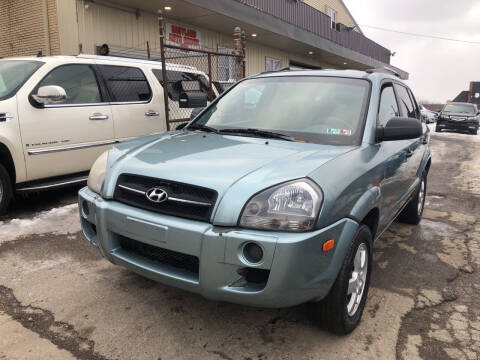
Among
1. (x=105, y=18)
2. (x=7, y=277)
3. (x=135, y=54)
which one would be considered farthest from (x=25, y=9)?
(x=7, y=277)

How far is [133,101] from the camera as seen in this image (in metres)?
5.73

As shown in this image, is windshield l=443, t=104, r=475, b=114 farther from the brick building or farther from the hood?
the hood

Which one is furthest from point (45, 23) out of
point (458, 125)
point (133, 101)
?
point (458, 125)

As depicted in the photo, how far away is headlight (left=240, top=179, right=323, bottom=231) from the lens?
205cm

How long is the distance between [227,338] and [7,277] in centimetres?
192

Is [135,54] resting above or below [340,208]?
above

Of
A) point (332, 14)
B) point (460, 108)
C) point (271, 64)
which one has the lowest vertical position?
point (460, 108)

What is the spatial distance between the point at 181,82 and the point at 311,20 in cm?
1208

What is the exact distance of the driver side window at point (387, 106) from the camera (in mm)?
3250

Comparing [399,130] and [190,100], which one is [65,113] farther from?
[399,130]

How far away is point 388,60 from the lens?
1065 inches

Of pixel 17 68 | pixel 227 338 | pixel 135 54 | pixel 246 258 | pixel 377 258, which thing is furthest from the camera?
pixel 135 54

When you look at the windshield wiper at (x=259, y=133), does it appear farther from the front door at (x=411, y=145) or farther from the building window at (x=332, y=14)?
the building window at (x=332, y=14)

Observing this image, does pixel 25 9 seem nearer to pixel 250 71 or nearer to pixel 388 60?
pixel 250 71
